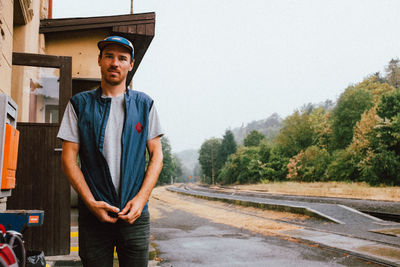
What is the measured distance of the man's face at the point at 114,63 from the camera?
2076mm

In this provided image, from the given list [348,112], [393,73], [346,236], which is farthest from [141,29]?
[393,73]

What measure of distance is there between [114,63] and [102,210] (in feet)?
2.70

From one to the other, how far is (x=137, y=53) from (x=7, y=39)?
417cm

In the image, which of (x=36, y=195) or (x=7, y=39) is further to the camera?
(x=36, y=195)

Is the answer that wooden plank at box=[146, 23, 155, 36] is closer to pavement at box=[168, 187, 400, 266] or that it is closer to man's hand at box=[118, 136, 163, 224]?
pavement at box=[168, 187, 400, 266]

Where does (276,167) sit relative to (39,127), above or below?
below

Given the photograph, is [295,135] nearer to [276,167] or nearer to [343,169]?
[276,167]

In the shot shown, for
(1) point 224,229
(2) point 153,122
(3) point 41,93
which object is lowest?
(1) point 224,229

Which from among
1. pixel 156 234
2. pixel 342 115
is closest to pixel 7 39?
pixel 156 234

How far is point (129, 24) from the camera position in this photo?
24.5 feet

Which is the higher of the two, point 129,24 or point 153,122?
point 129,24

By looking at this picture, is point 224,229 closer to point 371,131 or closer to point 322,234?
point 322,234

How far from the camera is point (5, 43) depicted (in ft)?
13.7

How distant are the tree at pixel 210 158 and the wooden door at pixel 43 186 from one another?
90622mm
